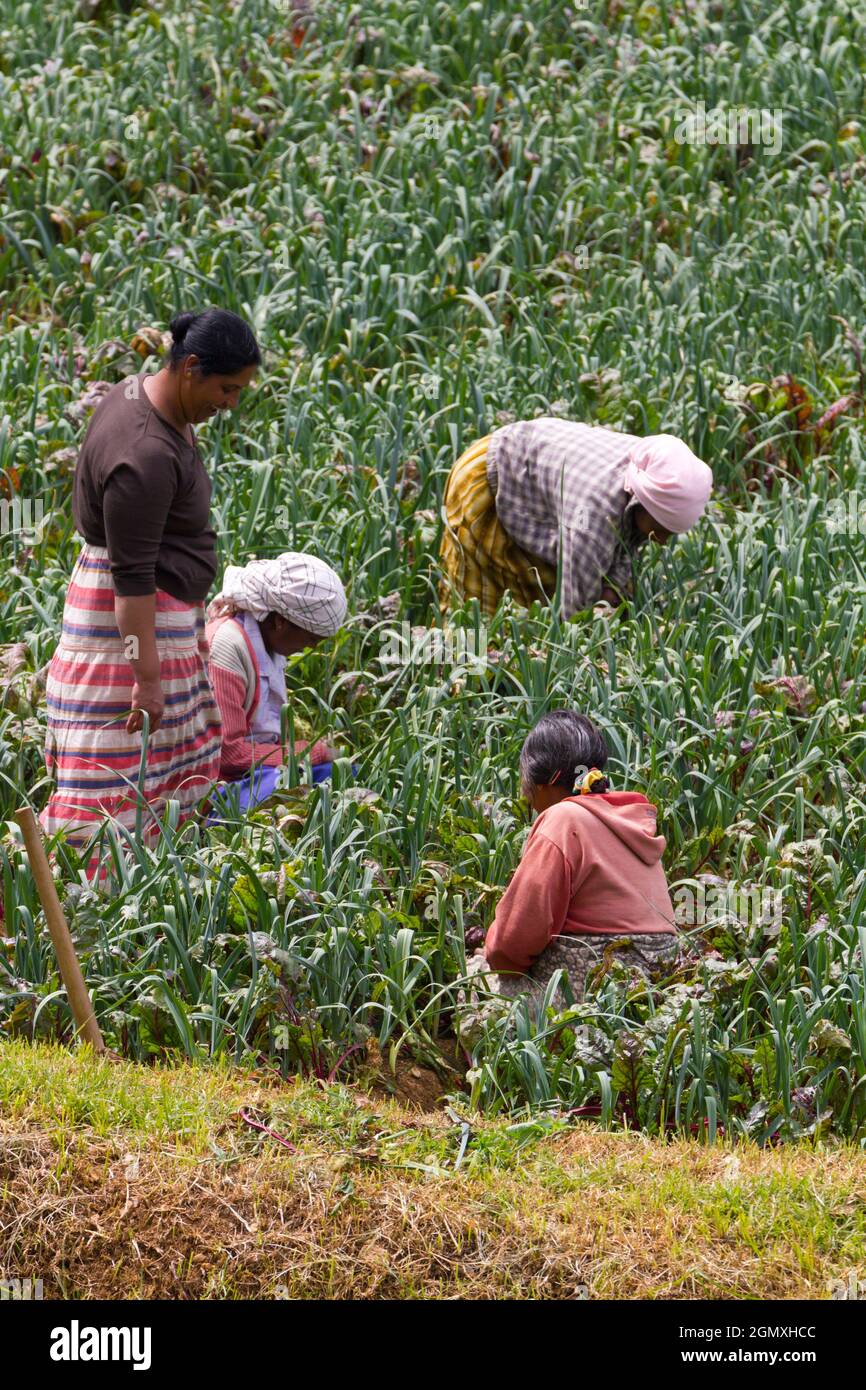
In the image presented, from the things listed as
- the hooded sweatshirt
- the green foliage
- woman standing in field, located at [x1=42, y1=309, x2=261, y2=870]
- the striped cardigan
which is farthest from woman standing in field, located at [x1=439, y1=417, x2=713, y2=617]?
the hooded sweatshirt

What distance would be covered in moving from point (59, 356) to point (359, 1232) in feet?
12.9

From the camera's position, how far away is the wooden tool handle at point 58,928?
273 centimetres

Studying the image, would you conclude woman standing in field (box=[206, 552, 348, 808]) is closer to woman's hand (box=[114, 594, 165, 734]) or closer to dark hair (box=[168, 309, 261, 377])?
woman's hand (box=[114, 594, 165, 734])

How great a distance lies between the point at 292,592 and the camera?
11.6ft

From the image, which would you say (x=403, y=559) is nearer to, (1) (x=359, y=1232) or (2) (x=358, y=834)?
(2) (x=358, y=834)

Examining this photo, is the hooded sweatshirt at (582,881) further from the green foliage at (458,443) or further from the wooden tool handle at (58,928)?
the wooden tool handle at (58,928)

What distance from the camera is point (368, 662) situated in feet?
14.1

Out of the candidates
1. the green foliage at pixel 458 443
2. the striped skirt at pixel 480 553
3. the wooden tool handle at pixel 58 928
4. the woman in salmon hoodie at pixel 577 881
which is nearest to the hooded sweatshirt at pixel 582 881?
the woman in salmon hoodie at pixel 577 881

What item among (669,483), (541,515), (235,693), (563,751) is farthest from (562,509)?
(563,751)

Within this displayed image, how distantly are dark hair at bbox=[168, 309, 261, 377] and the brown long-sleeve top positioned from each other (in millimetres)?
140

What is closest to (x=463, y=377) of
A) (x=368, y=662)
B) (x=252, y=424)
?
(x=252, y=424)

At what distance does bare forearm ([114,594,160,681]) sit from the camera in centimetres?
320

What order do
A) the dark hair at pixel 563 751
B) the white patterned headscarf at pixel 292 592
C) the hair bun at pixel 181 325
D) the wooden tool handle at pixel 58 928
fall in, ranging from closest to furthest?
the wooden tool handle at pixel 58 928
the dark hair at pixel 563 751
the hair bun at pixel 181 325
the white patterned headscarf at pixel 292 592

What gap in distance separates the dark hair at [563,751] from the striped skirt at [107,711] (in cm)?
80
